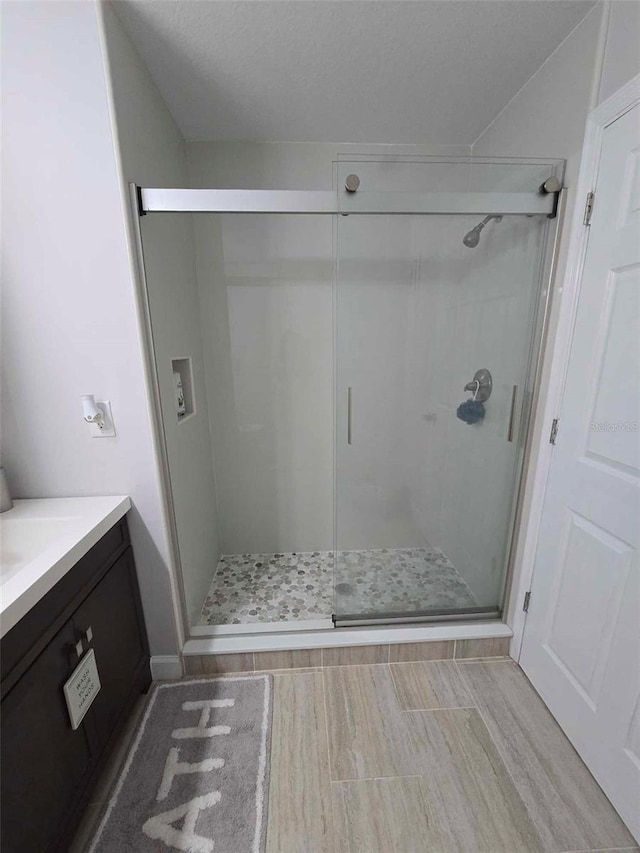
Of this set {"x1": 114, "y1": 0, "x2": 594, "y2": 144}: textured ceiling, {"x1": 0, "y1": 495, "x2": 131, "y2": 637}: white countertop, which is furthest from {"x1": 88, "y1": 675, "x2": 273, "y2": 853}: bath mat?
{"x1": 114, "y1": 0, "x2": 594, "y2": 144}: textured ceiling

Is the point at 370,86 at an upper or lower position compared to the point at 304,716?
upper

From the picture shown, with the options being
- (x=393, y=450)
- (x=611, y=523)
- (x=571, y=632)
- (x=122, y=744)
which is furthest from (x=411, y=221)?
(x=122, y=744)

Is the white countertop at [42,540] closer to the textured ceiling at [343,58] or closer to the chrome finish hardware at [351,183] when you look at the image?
the chrome finish hardware at [351,183]

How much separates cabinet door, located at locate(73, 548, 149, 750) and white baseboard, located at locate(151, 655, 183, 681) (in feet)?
0.29

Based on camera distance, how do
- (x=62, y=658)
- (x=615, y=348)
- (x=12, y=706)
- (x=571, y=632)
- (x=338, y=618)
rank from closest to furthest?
(x=12, y=706)
(x=62, y=658)
(x=615, y=348)
(x=571, y=632)
(x=338, y=618)

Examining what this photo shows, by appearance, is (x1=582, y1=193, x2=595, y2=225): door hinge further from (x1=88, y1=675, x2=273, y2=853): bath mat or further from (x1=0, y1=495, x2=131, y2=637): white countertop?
(x1=88, y1=675, x2=273, y2=853): bath mat

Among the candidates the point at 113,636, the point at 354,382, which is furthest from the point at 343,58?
the point at 113,636

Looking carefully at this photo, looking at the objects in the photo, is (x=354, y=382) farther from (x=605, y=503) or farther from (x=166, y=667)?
(x=166, y=667)

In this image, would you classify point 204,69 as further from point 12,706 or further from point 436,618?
point 436,618

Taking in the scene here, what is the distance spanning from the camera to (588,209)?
1.16 meters

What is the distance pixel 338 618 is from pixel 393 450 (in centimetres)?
90

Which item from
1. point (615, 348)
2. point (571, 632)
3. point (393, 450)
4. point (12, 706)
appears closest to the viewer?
point (12, 706)

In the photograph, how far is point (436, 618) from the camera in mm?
1682

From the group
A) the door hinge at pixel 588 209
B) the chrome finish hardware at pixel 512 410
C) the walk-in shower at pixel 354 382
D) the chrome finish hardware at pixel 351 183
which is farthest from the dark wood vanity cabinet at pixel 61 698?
the door hinge at pixel 588 209
